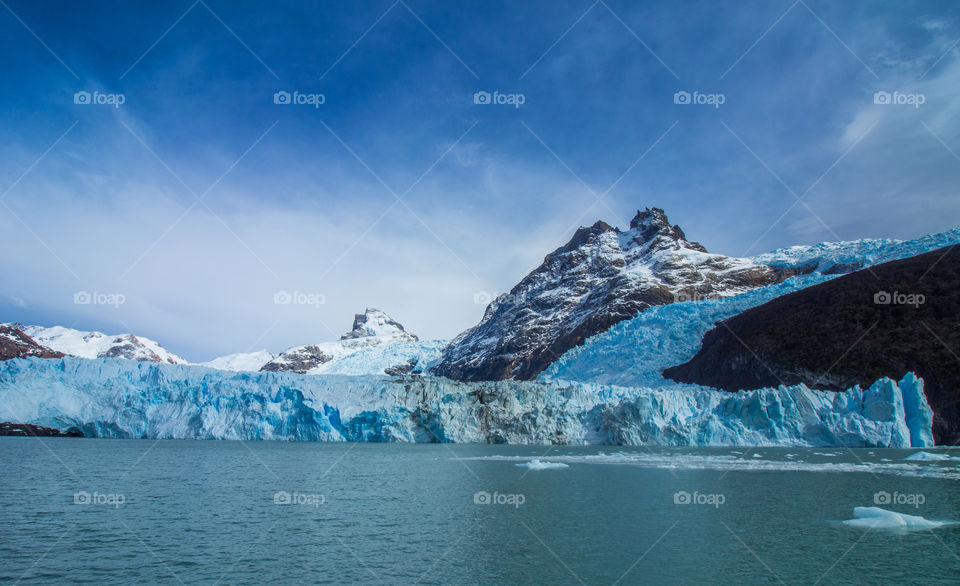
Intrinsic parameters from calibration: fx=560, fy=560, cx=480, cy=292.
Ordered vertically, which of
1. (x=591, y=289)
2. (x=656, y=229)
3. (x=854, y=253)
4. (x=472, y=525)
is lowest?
(x=472, y=525)

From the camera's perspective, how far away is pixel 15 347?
77.6m

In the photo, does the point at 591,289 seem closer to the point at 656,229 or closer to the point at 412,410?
the point at 656,229

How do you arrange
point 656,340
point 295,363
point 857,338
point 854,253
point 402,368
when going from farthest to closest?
point 295,363, point 402,368, point 854,253, point 656,340, point 857,338

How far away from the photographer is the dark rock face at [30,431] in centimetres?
4802

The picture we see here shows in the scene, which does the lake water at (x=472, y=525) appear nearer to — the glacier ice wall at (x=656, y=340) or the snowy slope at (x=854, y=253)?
the glacier ice wall at (x=656, y=340)

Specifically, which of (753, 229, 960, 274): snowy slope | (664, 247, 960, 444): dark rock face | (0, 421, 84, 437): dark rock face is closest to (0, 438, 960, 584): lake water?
(664, 247, 960, 444): dark rock face

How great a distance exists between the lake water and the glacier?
13466 mm

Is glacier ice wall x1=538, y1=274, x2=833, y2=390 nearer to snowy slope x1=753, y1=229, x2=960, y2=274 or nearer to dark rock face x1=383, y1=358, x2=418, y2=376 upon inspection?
Answer: snowy slope x1=753, y1=229, x2=960, y2=274

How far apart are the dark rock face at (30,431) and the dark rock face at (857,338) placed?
59966 mm

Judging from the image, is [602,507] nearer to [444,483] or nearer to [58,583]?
[444,483]

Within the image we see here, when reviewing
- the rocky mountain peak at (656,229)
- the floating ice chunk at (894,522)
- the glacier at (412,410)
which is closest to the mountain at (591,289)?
the rocky mountain peak at (656,229)

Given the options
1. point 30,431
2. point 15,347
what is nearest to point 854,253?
point 30,431

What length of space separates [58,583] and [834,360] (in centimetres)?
5736

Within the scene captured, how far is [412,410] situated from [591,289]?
91606 mm
